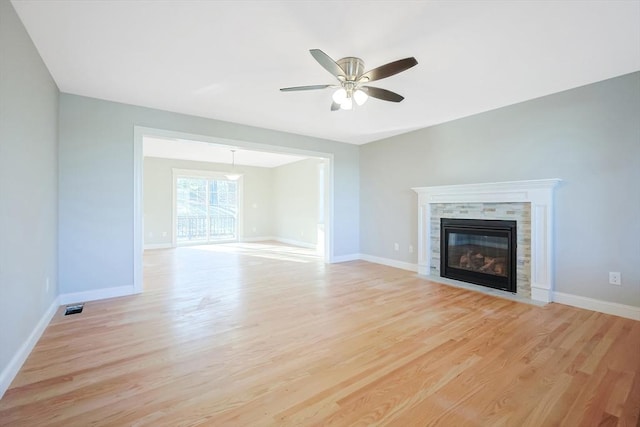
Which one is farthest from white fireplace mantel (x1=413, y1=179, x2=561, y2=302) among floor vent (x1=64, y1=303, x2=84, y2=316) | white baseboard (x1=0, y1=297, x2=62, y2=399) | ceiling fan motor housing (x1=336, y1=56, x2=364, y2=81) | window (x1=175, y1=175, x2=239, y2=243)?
window (x1=175, y1=175, x2=239, y2=243)

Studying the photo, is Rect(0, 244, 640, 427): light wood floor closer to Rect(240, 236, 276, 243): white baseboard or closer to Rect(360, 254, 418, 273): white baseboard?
Rect(360, 254, 418, 273): white baseboard

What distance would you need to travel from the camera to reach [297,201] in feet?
28.4

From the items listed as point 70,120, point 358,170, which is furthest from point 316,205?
point 70,120

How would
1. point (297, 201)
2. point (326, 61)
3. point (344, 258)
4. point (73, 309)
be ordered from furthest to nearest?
1. point (297, 201)
2. point (344, 258)
3. point (73, 309)
4. point (326, 61)

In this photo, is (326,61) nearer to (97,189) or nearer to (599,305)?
(97,189)

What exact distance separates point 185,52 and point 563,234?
445cm

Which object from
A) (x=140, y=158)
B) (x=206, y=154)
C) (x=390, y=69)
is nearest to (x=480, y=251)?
(x=390, y=69)

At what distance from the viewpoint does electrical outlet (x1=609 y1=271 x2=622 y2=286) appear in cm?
290

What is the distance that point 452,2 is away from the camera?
6.15ft

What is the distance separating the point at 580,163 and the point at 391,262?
314cm

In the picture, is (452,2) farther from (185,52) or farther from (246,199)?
(246,199)

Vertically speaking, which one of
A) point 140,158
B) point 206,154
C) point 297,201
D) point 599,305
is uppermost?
point 206,154

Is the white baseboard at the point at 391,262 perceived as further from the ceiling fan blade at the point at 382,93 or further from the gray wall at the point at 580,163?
the ceiling fan blade at the point at 382,93

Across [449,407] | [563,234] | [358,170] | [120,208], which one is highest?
[358,170]
